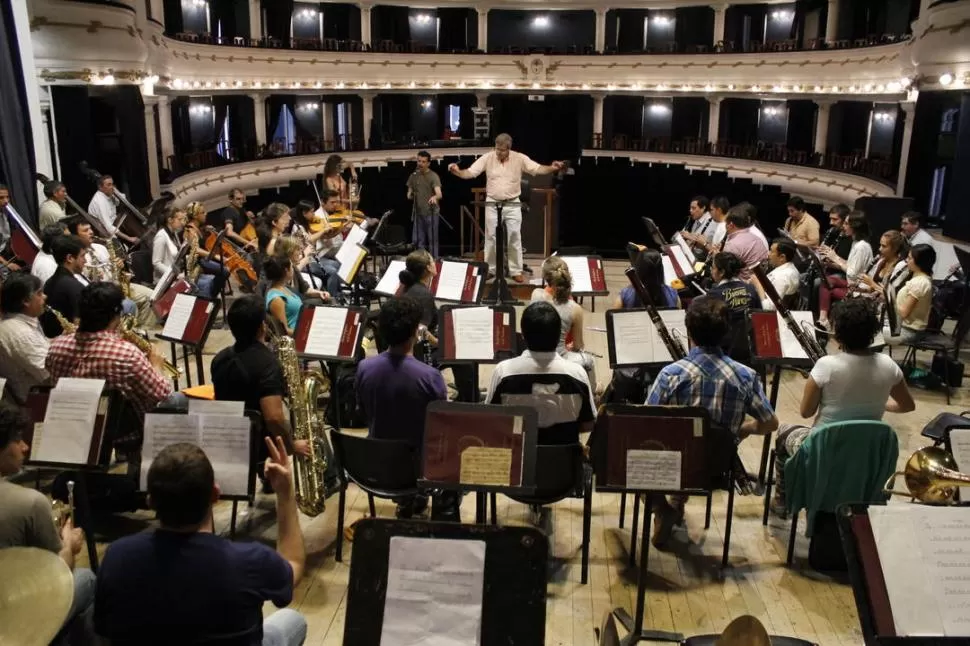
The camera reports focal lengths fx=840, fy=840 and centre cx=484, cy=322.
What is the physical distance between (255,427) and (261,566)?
1450 millimetres

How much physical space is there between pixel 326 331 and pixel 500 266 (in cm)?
449

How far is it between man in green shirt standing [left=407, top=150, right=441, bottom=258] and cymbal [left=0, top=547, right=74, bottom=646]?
9.15 m

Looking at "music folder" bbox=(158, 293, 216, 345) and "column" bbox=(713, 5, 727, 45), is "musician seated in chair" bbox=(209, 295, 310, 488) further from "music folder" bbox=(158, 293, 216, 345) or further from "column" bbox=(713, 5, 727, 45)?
"column" bbox=(713, 5, 727, 45)

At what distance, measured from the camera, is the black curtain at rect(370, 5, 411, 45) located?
24.9 metres

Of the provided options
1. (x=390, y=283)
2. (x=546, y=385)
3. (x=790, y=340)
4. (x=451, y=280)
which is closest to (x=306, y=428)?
(x=546, y=385)

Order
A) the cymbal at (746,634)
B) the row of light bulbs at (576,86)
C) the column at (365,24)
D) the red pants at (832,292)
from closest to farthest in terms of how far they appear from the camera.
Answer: the cymbal at (746,634) < the red pants at (832,292) < the row of light bulbs at (576,86) < the column at (365,24)

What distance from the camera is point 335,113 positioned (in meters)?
26.0

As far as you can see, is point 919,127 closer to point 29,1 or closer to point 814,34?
point 814,34

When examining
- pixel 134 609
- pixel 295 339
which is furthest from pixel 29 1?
pixel 134 609

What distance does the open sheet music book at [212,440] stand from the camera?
3.89 metres

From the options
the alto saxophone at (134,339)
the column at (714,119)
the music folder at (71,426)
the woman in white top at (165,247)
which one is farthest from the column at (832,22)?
the music folder at (71,426)

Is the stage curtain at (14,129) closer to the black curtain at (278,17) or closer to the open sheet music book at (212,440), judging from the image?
the open sheet music book at (212,440)

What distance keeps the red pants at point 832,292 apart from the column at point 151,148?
1013 cm

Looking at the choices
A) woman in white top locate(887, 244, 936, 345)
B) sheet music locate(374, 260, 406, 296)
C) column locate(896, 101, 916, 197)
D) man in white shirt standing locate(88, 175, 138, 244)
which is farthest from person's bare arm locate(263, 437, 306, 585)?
column locate(896, 101, 916, 197)
